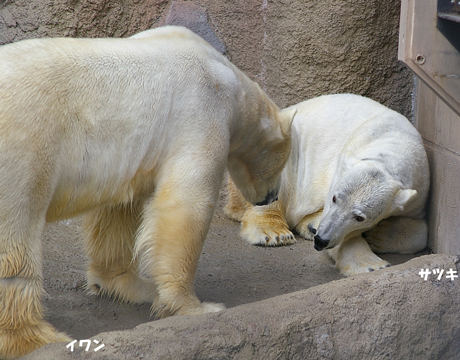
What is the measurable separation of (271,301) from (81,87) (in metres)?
1.09

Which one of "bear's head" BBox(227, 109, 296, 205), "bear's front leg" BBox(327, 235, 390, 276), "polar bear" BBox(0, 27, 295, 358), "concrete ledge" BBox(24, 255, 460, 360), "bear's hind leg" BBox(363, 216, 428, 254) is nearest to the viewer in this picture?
"concrete ledge" BBox(24, 255, 460, 360)

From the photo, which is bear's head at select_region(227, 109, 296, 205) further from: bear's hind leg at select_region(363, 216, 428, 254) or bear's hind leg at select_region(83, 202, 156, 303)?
bear's hind leg at select_region(363, 216, 428, 254)

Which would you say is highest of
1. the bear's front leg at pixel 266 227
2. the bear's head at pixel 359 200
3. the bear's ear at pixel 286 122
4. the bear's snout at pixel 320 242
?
the bear's ear at pixel 286 122

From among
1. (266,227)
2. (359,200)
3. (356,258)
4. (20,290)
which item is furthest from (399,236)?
(20,290)

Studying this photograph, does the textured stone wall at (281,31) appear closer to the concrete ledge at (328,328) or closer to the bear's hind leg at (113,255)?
the bear's hind leg at (113,255)

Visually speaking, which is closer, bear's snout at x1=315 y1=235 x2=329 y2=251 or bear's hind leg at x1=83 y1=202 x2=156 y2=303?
bear's hind leg at x1=83 y1=202 x2=156 y2=303

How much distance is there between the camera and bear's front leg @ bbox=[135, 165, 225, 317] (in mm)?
2352

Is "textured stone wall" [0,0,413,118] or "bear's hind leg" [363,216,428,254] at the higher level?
"textured stone wall" [0,0,413,118]

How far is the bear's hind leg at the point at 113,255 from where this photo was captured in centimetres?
284

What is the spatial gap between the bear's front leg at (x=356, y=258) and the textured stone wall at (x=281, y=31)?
1544 millimetres

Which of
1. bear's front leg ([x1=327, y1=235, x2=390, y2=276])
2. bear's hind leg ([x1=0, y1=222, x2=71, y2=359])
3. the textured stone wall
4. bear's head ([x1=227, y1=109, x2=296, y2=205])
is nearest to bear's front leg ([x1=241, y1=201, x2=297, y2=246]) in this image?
bear's front leg ([x1=327, y1=235, x2=390, y2=276])

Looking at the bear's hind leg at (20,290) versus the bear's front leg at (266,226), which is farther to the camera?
the bear's front leg at (266,226)

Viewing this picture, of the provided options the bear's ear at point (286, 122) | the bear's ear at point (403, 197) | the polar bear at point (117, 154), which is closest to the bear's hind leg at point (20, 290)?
the polar bear at point (117, 154)

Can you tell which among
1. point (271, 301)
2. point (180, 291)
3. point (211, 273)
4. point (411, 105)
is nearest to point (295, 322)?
point (271, 301)
